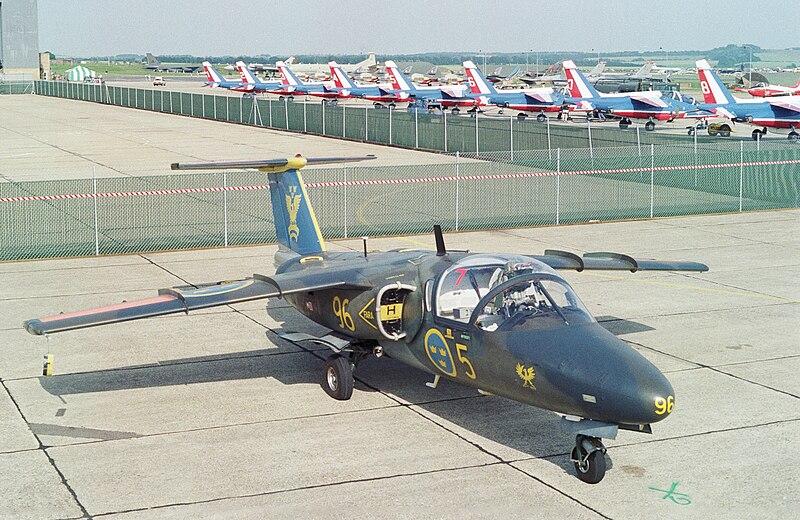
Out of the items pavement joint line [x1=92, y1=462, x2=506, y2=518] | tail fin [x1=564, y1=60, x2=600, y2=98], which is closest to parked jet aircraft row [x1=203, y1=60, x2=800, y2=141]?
tail fin [x1=564, y1=60, x2=600, y2=98]

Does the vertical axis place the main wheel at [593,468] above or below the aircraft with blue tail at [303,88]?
below

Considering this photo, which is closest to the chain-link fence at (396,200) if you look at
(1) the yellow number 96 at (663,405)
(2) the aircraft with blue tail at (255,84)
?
(1) the yellow number 96 at (663,405)

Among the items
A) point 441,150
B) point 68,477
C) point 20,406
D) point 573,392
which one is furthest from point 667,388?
point 441,150

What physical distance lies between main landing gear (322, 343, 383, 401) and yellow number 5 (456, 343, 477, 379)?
2.08m

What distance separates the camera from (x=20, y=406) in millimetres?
13992

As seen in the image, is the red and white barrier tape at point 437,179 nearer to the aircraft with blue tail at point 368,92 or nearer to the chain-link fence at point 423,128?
the chain-link fence at point 423,128

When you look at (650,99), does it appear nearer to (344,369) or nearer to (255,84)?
(255,84)

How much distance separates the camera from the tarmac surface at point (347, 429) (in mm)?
10875

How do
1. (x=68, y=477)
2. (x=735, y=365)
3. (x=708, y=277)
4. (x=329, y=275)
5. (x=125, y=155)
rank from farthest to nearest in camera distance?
(x=125, y=155)
(x=708, y=277)
(x=735, y=365)
(x=329, y=275)
(x=68, y=477)

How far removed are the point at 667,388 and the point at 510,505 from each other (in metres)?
2.11

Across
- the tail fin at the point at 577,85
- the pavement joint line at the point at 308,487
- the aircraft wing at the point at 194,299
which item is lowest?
the pavement joint line at the point at 308,487

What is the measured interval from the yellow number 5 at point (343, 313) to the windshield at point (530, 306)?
270 cm

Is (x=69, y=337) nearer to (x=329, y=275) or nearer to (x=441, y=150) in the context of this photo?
(x=329, y=275)

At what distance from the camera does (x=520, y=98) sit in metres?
80.2
